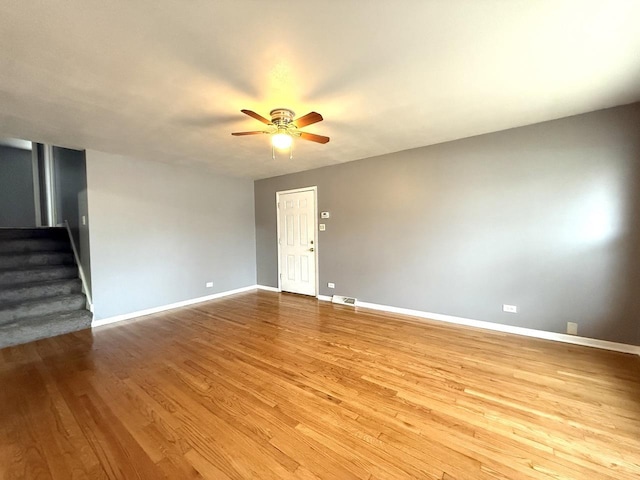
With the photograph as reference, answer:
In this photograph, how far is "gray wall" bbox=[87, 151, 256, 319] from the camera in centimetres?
391

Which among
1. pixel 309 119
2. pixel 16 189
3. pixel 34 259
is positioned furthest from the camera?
pixel 16 189

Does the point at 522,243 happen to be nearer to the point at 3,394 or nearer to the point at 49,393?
the point at 49,393

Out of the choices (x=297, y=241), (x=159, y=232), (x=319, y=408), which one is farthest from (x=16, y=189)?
(x=319, y=408)

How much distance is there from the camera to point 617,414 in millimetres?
1876

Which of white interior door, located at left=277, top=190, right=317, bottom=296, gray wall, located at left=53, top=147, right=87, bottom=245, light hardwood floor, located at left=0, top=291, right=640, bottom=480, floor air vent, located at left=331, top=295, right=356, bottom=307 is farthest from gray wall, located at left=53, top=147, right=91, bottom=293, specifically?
floor air vent, located at left=331, top=295, right=356, bottom=307

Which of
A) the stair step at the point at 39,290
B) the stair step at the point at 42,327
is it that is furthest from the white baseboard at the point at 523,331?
the stair step at the point at 39,290

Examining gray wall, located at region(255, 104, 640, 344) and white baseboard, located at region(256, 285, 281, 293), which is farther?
white baseboard, located at region(256, 285, 281, 293)

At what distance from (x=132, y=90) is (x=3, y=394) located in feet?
8.96

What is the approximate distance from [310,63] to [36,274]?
506 centimetres

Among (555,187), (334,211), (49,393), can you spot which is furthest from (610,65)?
(49,393)

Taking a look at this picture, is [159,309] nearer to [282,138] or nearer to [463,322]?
[282,138]

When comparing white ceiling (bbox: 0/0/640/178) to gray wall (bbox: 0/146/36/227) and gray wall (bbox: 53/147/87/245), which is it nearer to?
gray wall (bbox: 53/147/87/245)

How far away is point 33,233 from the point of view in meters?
4.62

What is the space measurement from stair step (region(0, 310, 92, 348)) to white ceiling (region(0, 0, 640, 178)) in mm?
2326
